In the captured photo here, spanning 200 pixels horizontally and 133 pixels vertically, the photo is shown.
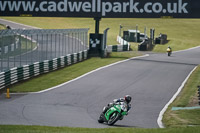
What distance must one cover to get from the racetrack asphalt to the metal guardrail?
3.22 metres

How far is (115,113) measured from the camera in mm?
15062

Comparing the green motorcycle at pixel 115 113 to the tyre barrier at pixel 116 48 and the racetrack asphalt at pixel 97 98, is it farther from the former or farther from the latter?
the tyre barrier at pixel 116 48

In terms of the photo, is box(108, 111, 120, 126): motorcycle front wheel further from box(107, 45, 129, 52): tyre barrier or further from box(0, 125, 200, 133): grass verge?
box(107, 45, 129, 52): tyre barrier

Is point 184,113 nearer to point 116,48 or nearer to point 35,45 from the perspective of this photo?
point 35,45

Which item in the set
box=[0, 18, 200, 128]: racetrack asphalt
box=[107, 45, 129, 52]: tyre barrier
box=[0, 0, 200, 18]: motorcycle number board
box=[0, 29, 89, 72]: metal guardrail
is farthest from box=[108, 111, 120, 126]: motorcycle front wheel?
box=[107, 45, 129, 52]: tyre barrier

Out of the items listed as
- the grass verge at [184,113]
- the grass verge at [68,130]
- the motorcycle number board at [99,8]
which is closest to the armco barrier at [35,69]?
the motorcycle number board at [99,8]

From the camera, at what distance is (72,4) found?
35.6 metres

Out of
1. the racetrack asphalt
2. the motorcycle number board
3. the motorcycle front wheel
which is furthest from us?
the motorcycle number board

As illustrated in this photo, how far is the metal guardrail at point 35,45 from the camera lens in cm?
2453

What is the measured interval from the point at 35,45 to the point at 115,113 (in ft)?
51.8

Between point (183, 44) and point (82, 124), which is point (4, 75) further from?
point (183, 44)

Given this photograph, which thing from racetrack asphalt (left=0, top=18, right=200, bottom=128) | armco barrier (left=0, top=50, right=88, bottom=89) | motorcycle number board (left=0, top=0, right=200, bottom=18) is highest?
motorcycle number board (left=0, top=0, right=200, bottom=18)

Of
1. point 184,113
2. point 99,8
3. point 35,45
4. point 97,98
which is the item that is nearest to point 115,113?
point 184,113

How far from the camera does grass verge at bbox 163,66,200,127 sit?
1587cm
